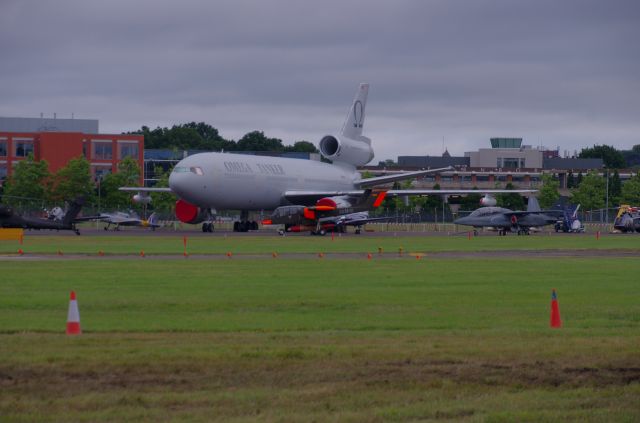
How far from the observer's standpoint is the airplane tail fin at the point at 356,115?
82.4m

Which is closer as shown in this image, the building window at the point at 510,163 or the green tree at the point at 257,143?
the building window at the point at 510,163

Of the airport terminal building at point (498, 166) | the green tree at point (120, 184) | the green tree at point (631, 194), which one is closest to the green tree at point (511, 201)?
the green tree at point (631, 194)

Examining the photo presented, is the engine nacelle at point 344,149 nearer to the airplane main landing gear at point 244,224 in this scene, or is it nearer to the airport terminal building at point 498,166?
the airplane main landing gear at point 244,224

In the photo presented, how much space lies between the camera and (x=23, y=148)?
121 m

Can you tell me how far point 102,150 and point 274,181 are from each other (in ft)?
187

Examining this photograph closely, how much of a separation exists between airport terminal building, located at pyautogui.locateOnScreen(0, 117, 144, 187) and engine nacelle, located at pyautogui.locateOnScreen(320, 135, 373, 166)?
140 ft

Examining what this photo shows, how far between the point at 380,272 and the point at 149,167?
12821 centimetres

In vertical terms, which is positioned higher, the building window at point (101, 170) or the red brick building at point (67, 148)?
the red brick building at point (67, 148)

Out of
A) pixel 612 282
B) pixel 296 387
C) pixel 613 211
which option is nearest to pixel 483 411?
pixel 296 387

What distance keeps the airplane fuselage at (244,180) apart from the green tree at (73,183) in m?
32.0

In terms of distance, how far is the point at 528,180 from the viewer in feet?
492

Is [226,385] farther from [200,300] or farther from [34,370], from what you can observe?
[200,300]

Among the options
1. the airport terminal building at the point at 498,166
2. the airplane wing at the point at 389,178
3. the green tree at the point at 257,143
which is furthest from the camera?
the green tree at the point at 257,143

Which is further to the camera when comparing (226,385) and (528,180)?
(528,180)
